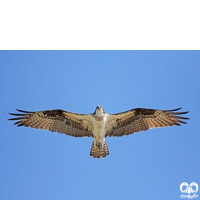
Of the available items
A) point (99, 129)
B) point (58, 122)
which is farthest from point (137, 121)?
point (58, 122)

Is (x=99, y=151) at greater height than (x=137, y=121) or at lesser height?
lesser

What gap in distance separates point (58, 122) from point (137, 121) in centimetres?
289

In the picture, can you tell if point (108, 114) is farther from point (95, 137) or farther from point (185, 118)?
point (185, 118)

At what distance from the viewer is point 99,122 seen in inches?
501

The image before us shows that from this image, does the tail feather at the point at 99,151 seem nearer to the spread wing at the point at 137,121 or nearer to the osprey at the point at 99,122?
the osprey at the point at 99,122

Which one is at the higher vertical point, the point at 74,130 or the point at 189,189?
the point at 74,130

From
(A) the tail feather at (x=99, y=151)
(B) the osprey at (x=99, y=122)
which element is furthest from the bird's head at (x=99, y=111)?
(A) the tail feather at (x=99, y=151)

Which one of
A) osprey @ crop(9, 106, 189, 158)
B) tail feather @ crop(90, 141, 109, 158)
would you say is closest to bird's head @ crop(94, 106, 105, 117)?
osprey @ crop(9, 106, 189, 158)

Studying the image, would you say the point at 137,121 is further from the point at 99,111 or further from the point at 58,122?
the point at 58,122

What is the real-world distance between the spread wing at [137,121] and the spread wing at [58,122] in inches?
34.4

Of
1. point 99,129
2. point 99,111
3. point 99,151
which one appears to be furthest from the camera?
point 99,129

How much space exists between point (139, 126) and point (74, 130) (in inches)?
93.5

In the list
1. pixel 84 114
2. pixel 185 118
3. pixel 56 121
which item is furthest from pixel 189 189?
pixel 56 121
